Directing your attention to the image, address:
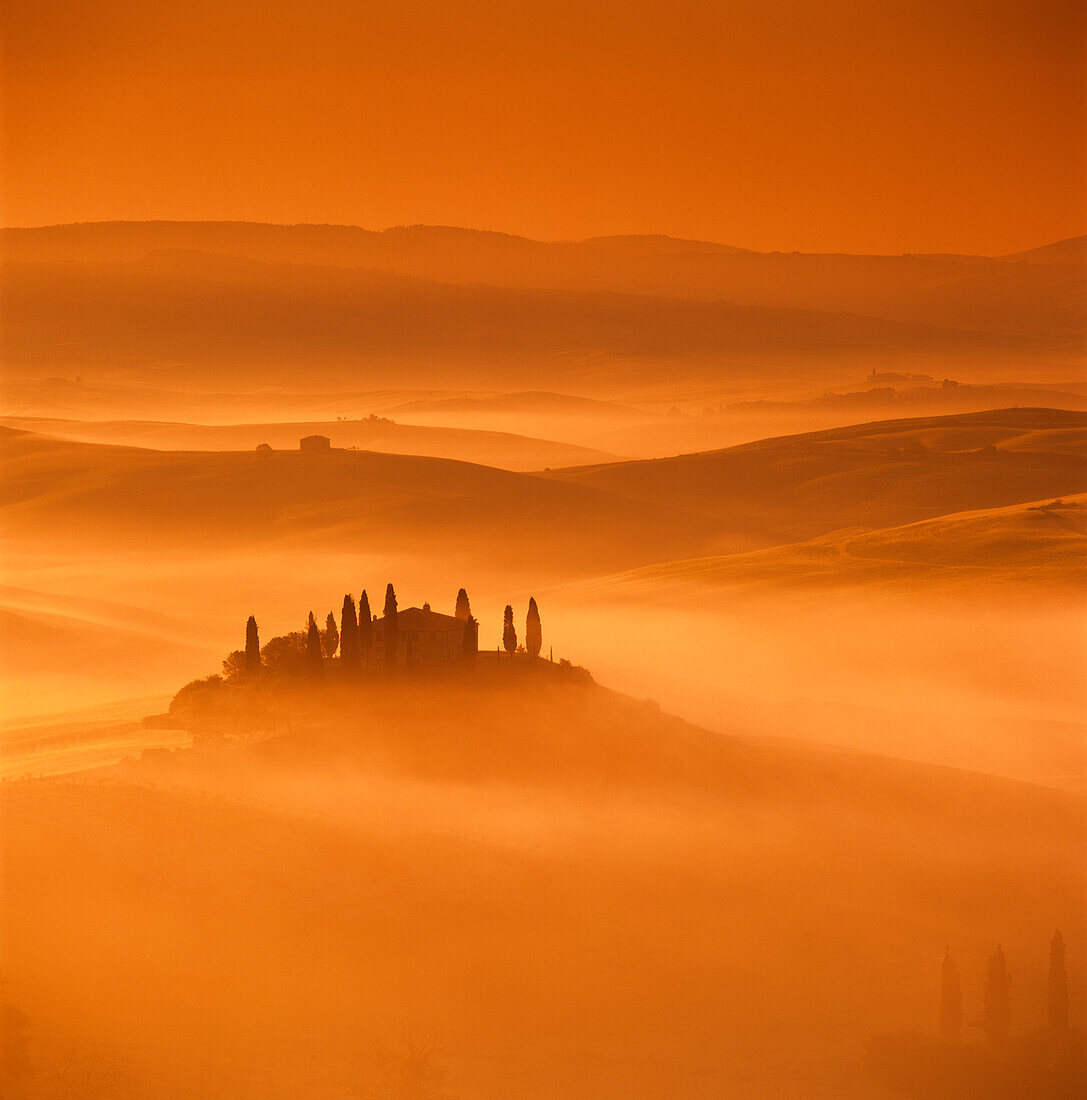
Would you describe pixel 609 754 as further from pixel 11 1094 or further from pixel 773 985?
pixel 11 1094

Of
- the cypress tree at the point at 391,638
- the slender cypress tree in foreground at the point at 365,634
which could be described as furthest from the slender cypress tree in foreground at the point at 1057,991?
the slender cypress tree in foreground at the point at 365,634

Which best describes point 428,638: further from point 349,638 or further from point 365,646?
point 349,638

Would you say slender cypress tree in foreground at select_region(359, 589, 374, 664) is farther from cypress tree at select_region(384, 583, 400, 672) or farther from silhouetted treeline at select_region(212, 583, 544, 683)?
cypress tree at select_region(384, 583, 400, 672)

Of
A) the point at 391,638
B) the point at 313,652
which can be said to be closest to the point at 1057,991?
the point at 391,638

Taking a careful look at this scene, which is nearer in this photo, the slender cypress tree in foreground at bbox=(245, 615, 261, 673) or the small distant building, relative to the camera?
the slender cypress tree in foreground at bbox=(245, 615, 261, 673)

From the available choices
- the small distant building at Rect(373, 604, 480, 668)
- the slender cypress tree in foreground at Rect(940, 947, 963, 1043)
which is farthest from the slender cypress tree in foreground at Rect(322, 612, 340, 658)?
the slender cypress tree in foreground at Rect(940, 947, 963, 1043)

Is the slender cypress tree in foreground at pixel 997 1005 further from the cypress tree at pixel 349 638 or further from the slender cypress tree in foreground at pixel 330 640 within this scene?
the slender cypress tree in foreground at pixel 330 640

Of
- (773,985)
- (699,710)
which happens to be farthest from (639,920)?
(699,710)
